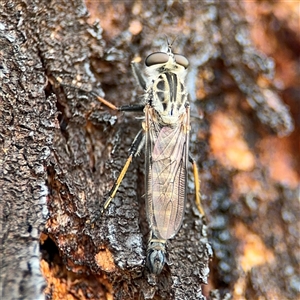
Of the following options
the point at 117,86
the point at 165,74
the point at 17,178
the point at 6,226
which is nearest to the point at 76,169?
the point at 17,178

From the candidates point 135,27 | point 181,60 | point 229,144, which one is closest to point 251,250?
point 229,144

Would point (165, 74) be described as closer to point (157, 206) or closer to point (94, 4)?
point (94, 4)

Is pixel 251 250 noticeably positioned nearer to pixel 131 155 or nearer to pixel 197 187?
pixel 197 187

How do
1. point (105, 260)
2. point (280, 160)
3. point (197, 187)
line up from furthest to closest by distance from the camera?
point (280, 160), point (197, 187), point (105, 260)

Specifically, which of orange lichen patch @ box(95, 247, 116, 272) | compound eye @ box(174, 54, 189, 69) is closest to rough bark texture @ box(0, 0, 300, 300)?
orange lichen patch @ box(95, 247, 116, 272)

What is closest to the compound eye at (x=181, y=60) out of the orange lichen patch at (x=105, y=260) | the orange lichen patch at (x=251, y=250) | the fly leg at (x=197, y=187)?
the fly leg at (x=197, y=187)

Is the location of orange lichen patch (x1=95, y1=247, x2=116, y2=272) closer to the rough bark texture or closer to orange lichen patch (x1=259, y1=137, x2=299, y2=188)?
the rough bark texture
